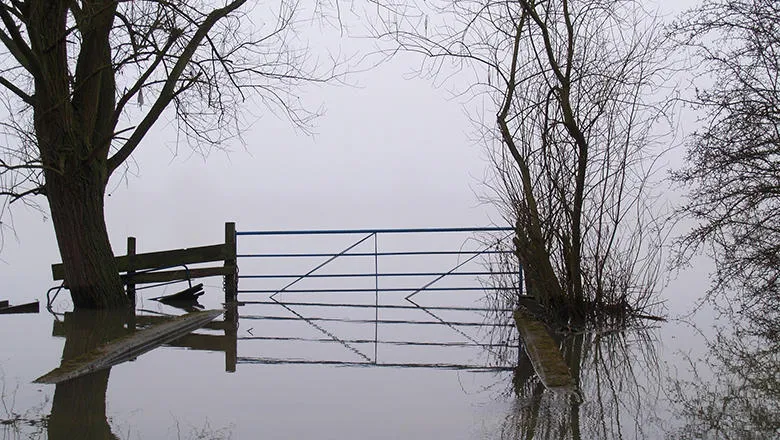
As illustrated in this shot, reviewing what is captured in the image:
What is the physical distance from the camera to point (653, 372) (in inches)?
235

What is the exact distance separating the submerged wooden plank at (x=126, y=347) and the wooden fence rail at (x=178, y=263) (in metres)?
2.24

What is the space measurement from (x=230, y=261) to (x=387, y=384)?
20.1 feet

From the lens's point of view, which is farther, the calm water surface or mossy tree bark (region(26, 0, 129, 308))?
mossy tree bark (region(26, 0, 129, 308))

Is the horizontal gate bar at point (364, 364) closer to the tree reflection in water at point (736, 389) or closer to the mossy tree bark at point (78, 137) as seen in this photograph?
the tree reflection in water at point (736, 389)

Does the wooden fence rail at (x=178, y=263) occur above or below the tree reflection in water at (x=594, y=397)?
above

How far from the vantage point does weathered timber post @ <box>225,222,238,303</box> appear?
37.3ft

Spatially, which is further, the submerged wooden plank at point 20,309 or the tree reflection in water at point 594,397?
the submerged wooden plank at point 20,309

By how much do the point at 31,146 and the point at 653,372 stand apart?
7622 mm

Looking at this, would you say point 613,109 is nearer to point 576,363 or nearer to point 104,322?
point 576,363

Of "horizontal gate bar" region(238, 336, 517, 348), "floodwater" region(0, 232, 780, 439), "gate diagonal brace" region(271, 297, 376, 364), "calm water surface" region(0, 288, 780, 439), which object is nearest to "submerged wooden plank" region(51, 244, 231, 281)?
"gate diagonal brace" region(271, 297, 376, 364)

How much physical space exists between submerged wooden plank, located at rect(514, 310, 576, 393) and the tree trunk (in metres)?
5.23

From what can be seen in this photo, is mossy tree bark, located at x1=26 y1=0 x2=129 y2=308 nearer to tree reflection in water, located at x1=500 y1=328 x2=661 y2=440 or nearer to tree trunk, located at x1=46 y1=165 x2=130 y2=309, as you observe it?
tree trunk, located at x1=46 y1=165 x2=130 y2=309

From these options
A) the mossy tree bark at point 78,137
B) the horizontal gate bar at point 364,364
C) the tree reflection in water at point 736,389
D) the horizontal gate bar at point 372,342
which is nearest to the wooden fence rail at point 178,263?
the mossy tree bark at point 78,137

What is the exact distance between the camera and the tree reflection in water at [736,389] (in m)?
4.23
